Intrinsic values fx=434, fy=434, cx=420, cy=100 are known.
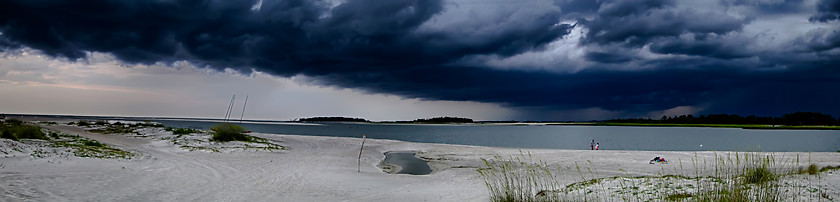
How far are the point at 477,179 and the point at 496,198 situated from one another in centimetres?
718

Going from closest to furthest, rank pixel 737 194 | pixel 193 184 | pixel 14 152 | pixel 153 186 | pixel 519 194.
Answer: pixel 737 194 → pixel 519 194 → pixel 153 186 → pixel 193 184 → pixel 14 152

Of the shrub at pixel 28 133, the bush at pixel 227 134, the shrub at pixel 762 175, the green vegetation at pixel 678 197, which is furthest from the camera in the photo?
the bush at pixel 227 134

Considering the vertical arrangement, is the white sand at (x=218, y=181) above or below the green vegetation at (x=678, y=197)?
below

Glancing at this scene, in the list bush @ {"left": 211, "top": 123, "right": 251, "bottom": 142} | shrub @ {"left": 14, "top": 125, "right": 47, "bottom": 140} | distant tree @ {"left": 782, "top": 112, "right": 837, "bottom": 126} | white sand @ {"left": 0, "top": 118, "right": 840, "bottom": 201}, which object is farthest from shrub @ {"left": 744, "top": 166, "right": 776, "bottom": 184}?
distant tree @ {"left": 782, "top": 112, "right": 837, "bottom": 126}

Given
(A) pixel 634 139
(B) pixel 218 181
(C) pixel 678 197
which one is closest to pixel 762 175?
(C) pixel 678 197

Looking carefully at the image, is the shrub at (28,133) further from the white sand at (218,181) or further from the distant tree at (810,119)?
the distant tree at (810,119)

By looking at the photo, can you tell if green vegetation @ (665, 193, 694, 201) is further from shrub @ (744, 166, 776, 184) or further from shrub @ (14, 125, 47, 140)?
shrub @ (14, 125, 47, 140)

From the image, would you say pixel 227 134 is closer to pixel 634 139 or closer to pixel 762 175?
pixel 762 175

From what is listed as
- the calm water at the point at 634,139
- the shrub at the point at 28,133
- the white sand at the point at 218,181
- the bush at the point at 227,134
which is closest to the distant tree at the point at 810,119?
the calm water at the point at 634,139

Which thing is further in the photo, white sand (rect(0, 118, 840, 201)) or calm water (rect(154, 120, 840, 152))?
calm water (rect(154, 120, 840, 152))

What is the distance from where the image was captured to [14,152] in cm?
1539

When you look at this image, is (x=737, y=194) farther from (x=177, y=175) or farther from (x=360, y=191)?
(x=177, y=175)

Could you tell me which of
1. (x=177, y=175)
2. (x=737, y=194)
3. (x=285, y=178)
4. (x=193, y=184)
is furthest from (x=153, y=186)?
(x=737, y=194)

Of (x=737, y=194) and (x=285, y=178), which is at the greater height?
(x=737, y=194)
